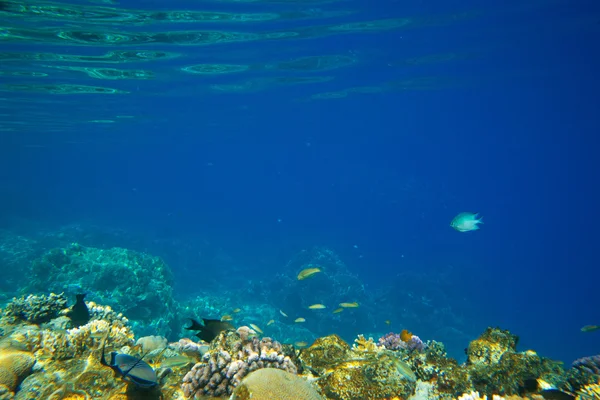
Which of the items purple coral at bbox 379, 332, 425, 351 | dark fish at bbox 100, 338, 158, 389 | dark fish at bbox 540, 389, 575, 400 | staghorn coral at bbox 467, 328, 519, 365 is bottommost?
purple coral at bbox 379, 332, 425, 351

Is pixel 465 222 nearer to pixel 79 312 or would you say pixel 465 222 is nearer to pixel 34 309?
pixel 79 312

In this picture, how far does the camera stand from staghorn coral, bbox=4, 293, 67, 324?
6984 mm

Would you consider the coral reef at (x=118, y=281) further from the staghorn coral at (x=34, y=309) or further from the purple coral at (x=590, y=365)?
the purple coral at (x=590, y=365)

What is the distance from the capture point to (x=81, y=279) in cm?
1533

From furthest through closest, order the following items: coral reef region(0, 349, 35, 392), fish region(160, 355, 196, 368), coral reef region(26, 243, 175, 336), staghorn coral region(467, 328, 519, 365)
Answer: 1. coral reef region(26, 243, 175, 336)
2. staghorn coral region(467, 328, 519, 365)
3. fish region(160, 355, 196, 368)
4. coral reef region(0, 349, 35, 392)

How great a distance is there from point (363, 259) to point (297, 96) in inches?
1180

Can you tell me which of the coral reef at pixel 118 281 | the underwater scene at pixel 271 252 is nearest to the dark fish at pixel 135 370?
the underwater scene at pixel 271 252

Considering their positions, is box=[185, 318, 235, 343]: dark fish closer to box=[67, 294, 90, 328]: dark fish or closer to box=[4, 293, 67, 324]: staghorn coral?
box=[67, 294, 90, 328]: dark fish

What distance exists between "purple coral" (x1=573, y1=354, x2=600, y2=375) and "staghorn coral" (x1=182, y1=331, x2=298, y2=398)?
418 centimetres

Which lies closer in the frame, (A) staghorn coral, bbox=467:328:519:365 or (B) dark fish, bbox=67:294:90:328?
(A) staghorn coral, bbox=467:328:519:365

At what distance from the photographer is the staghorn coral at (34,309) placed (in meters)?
6.98

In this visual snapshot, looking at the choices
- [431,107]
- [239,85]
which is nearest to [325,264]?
[239,85]

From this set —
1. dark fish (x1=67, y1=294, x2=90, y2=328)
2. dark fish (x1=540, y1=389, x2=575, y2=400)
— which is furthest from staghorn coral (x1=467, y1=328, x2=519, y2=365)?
dark fish (x1=67, y1=294, x2=90, y2=328)

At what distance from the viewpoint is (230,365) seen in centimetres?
403
